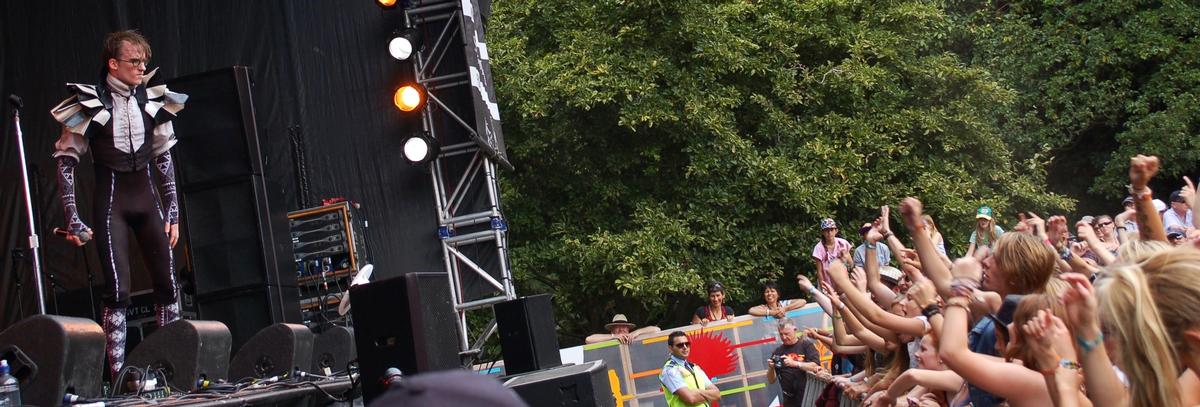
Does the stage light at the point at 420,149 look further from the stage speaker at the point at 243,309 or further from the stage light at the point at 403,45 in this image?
the stage speaker at the point at 243,309

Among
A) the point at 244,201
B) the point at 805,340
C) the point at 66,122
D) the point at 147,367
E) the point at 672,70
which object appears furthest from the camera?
the point at 672,70

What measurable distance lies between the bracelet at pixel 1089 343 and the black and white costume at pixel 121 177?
15.0 ft

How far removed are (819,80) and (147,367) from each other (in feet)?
40.7

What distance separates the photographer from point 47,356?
13.9 ft

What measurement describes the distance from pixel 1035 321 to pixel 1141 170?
5.45 ft

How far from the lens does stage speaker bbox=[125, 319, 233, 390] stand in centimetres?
528

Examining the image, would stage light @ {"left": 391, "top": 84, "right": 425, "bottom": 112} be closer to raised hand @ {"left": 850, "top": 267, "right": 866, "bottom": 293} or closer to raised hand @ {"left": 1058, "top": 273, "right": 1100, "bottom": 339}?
raised hand @ {"left": 850, "top": 267, "right": 866, "bottom": 293}

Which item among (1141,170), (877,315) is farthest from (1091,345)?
(877,315)

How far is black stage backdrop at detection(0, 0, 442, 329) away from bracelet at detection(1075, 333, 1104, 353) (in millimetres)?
7468

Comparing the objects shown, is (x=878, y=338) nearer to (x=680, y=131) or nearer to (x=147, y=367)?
(x=147, y=367)

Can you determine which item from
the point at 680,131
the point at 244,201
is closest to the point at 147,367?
the point at 244,201

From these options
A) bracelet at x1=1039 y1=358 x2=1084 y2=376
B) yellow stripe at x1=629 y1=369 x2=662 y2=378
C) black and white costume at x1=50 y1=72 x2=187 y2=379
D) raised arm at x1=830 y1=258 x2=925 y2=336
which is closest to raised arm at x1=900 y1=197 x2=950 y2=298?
raised arm at x1=830 y1=258 x2=925 y2=336

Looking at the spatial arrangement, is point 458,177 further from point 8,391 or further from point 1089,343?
point 1089,343

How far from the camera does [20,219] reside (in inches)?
384
